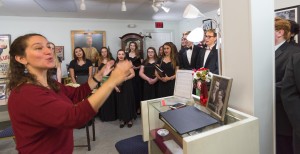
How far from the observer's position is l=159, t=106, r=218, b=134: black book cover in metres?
1.03

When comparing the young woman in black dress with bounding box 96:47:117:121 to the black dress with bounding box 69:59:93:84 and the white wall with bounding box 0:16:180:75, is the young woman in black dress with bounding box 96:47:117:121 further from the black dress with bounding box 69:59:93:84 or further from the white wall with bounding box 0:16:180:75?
the white wall with bounding box 0:16:180:75

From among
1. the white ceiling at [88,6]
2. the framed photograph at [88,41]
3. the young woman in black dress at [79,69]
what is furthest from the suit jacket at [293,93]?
the framed photograph at [88,41]

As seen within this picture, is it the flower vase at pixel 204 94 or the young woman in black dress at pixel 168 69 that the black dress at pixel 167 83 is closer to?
the young woman in black dress at pixel 168 69

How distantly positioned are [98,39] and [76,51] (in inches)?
57.3

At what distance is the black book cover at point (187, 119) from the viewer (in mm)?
1031

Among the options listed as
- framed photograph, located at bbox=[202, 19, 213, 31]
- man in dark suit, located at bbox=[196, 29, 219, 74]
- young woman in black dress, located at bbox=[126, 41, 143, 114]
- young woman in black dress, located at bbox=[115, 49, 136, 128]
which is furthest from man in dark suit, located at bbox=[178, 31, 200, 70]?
framed photograph, located at bbox=[202, 19, 213, 31]

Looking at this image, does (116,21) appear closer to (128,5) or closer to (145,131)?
(128,5)

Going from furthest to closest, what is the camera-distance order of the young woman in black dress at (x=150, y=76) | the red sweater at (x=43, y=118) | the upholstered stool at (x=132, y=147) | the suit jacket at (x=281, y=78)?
the young woman in black dress at (x=150, y=76), the upholstered stool at (x=132, y=147), the suit jacket at (x=281, y=78), the red sweater at (x=43, y=118)

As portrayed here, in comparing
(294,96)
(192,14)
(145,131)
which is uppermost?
(192,14)

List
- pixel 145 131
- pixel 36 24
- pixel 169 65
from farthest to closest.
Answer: pixel 36 24
pixel 169 65
pixel 145 131

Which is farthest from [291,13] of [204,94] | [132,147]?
[132,147]

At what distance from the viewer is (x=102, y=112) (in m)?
3.94

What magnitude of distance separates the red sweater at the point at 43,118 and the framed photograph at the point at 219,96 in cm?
66

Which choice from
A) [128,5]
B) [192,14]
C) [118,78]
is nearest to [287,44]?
[192,14]
